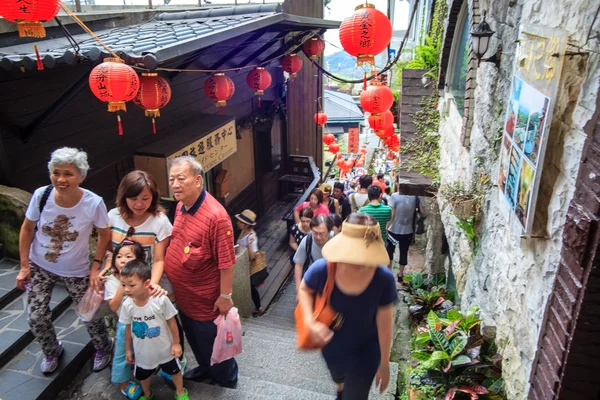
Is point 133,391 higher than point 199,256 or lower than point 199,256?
lower

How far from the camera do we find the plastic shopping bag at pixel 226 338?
400 cm

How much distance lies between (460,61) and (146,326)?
6920 mm

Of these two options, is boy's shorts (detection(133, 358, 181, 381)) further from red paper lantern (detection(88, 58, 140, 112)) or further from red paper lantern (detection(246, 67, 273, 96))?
red paper lantern (detection(246, 67, 273, 96))

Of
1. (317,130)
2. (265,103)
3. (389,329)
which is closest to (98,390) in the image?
(389,329)

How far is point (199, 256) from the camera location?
375cm

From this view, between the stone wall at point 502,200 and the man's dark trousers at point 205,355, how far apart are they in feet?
8.24

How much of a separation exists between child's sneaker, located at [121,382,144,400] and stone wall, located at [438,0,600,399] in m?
3.19

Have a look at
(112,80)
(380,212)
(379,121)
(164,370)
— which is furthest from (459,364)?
(379,121)

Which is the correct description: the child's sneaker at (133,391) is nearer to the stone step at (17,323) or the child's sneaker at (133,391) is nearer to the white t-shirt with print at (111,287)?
the white t-shirt with print at (111,287)

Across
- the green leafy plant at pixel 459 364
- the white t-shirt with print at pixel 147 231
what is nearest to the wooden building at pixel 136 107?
the white t-shirt with print at pixel 147 231

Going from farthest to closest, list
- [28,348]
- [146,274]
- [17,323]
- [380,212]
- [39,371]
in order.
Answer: [380,212], [17,323], [28,348], [39,371], [146,274]

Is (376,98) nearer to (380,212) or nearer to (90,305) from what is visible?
(380,212)

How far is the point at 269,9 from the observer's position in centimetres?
866

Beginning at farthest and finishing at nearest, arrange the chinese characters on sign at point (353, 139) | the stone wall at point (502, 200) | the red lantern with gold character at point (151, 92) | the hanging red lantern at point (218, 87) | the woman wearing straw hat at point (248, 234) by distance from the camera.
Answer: the chinese characters on sign at point (353, 139)
the hanging red lantern at point (218, 87)
the woman wearing straw hat at point (248, 234)
the red lantern with gold character at point (151, 92)
the stone wall at point (502, 200)
